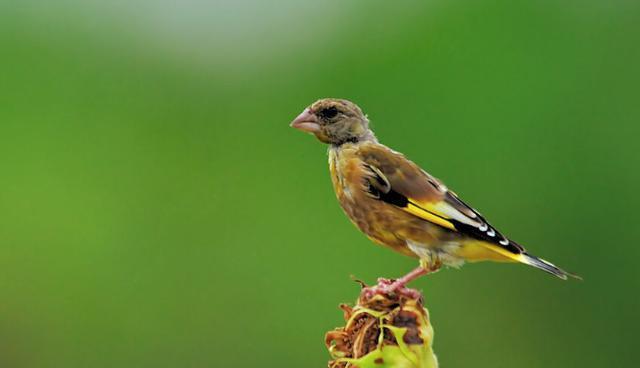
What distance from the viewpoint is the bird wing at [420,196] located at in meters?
6.54

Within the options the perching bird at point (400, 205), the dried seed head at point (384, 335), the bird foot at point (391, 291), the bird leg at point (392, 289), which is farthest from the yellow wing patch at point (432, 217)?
A: the dried seed head at point (384, 335)

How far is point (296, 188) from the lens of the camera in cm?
1598

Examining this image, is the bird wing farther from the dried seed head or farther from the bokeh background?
the bokeh background

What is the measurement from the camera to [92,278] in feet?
54.4

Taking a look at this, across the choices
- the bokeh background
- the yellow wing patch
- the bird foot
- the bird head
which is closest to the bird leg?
the bird foot

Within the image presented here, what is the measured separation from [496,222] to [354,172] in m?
6.68

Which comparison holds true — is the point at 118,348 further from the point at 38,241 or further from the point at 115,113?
the point at 115,113

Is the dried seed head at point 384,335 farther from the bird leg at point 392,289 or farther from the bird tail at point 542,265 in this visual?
the bird tail at point 542,265

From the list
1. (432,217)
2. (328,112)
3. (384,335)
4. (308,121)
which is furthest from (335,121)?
(384,335)

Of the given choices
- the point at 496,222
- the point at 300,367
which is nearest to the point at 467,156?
the point at 496,222

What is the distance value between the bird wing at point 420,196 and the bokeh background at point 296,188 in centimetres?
616

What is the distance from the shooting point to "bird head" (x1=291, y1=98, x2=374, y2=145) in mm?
7133

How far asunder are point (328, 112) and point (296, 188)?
8.81m

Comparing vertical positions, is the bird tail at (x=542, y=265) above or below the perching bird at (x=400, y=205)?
below
